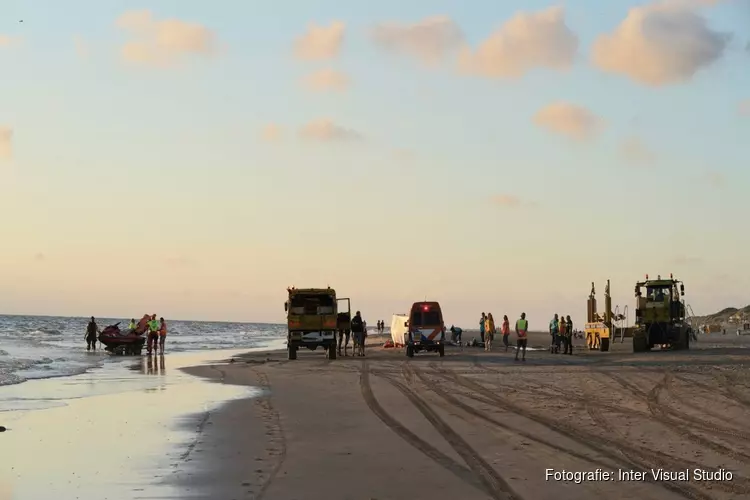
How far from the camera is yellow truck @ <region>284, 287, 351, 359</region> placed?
125 feet

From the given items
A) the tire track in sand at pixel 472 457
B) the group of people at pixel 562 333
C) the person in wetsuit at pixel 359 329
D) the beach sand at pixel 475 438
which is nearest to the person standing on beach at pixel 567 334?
the group of people at pixel 562 333

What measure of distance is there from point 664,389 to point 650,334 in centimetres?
2397

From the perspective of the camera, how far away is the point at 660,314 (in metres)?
44.0

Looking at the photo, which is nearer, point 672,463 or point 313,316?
point 672,463

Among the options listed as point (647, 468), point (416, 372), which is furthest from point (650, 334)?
point (647, 468)

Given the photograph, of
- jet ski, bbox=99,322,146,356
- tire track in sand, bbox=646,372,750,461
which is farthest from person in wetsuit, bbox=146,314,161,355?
tire track in sand, bbox=646,372,750,461

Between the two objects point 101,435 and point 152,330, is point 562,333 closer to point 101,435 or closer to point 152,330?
point 152,330

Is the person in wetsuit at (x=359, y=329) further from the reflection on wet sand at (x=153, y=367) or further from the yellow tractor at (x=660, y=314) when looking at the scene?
the yellow tractor at (x=660, y=314)

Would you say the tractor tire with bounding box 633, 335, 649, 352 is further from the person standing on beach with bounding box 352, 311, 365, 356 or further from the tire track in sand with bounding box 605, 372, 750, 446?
the tire track in sand with bounding box 605, 372, 750, 446

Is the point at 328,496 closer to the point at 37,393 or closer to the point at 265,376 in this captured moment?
the point at 37,393

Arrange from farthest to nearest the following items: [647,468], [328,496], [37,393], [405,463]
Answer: [37,393], [405,463], [647,468], [328,496]

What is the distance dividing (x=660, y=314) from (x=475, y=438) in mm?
33291

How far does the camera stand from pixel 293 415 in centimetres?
1733

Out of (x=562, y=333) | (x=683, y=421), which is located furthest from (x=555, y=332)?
(x=683, y=421)
